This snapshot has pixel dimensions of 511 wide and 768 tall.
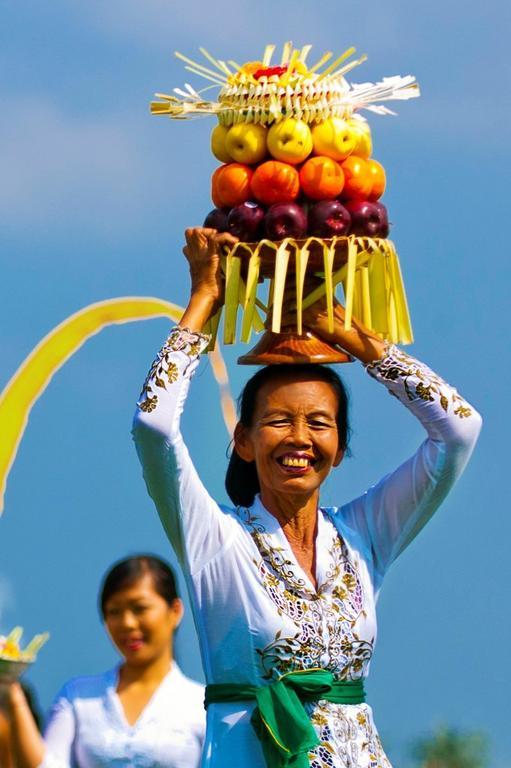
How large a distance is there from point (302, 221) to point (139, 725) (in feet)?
4.80

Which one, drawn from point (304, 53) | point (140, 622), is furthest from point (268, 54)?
point (140, 622)

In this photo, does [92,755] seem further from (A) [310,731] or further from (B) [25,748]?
(A) [310,731]

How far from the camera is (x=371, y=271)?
4.78m

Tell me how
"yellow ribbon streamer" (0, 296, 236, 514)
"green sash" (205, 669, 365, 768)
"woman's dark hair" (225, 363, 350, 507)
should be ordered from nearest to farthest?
1. "green sash" (205, 669, 365, 768)
2. "woman's dark hair" (225, 363, 350, 507)
3. "yellow ribbon streamer" (0, 296, 236, 514)

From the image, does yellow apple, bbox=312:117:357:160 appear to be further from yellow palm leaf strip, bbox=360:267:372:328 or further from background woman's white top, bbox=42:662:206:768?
background woman's white top, bbox=42:662:206:768

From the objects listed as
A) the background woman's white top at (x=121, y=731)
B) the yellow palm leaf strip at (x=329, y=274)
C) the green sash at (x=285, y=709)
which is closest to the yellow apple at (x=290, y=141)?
the yellow palm leaf strip at (x=329, y=274)

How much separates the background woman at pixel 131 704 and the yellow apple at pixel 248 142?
123 centimetres

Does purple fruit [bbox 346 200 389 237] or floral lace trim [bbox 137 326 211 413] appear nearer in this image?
floral lace trim [bbox 137 326 211 413]

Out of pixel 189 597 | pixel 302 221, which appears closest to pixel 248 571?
pixel 189 597

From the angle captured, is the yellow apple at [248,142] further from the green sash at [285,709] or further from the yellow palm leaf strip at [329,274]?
the green sash at [285,709]

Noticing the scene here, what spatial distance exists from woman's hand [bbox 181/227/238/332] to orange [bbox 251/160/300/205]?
0.13 meters

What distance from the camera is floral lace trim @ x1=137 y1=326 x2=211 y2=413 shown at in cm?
438

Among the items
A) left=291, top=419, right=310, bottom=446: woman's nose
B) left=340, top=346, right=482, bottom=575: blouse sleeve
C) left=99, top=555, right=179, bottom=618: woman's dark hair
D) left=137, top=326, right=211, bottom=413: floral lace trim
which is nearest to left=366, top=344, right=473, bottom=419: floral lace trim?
left=340, top=346, right=482, bottom=575: blouse sleeve

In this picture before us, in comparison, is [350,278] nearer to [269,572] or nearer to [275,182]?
[275,182]
